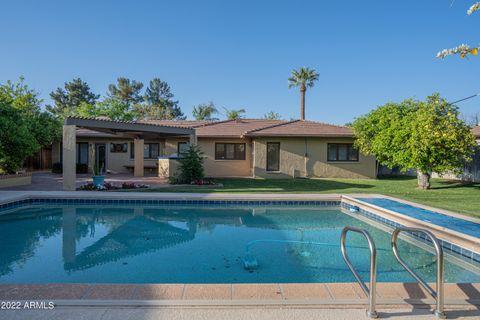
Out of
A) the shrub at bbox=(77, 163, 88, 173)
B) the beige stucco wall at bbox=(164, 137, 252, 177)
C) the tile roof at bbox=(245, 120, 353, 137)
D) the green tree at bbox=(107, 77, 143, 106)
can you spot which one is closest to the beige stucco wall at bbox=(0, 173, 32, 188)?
the shrub at bbox=(77, 163, 88, 173)

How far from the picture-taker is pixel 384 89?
27.6 metres

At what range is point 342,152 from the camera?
20344 mm

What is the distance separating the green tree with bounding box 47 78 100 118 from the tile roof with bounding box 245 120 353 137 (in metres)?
44.1

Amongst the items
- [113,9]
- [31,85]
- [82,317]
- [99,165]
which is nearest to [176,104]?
[31,85]

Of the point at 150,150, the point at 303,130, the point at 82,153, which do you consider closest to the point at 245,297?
the point at 303,130

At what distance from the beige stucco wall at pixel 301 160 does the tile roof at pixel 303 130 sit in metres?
0.52

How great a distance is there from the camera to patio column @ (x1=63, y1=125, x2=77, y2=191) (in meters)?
12.5

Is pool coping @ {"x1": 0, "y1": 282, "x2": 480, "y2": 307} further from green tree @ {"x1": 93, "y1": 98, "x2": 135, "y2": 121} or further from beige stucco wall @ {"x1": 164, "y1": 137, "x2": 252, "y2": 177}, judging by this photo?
green tree @ {"x1": 93, "y1": 98, "x2": 135, "y2": 121}

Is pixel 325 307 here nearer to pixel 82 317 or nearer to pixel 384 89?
pixel 82 317

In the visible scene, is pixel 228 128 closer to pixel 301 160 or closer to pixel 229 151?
pixel 229 151

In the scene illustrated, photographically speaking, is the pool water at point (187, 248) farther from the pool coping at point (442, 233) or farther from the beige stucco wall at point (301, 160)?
the beige stucco wall at point (301, 160)

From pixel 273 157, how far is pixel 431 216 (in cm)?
1212

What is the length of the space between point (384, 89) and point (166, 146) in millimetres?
19878

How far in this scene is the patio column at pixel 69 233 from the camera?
6.28 m
